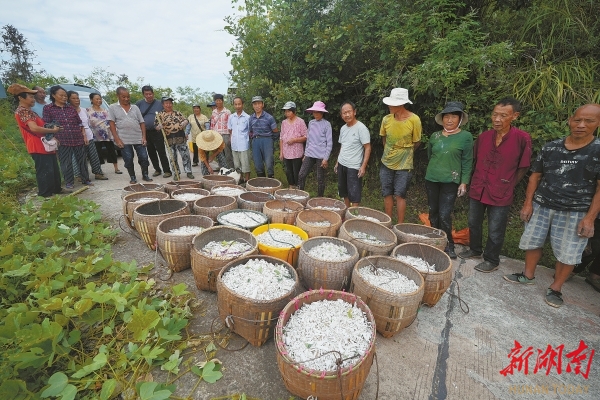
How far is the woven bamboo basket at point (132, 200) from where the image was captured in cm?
399

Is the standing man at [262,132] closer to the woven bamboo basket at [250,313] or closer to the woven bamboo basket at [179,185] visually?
the woven bamboo basket at [179,185]

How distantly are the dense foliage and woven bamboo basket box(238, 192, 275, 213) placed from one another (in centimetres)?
255

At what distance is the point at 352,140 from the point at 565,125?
3057mm

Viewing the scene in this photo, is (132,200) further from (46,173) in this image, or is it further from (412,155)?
(412,155)

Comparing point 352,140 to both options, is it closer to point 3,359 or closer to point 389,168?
point 389,168

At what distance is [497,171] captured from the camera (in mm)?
3330

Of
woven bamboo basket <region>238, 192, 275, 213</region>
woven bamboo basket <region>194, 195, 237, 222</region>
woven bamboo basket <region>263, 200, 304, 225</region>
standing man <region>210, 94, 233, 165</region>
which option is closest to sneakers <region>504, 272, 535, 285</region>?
woven bamboo basket <region>263, 200, 304, 225</region>

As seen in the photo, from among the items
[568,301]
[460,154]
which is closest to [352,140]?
[460,154]

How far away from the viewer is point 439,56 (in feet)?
14.3

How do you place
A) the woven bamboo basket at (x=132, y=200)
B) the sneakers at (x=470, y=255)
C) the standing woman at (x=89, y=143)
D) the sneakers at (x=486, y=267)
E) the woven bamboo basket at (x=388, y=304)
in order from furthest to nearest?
the standing woman at (x=89, y=143)
the woven bamboo basket at (x=132, y=200)
the sneakers at (x=470, y=255)
the sneakers at (x=486, y=267)
the woven bamboo basket at (x=388, y=304)

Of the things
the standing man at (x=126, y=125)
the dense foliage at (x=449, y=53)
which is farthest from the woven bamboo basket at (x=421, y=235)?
the standing man at (x=126, y=125)

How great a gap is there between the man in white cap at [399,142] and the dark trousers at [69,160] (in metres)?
6.36

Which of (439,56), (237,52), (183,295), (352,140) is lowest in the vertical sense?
(183,295)

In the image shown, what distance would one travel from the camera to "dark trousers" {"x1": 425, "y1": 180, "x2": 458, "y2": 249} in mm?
3756
